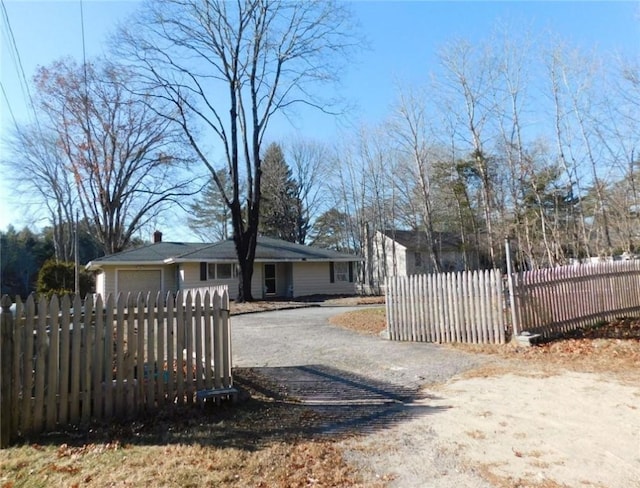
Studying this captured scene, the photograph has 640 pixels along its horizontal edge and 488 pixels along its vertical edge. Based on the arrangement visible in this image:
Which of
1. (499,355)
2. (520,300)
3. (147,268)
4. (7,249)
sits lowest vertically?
(499,355)

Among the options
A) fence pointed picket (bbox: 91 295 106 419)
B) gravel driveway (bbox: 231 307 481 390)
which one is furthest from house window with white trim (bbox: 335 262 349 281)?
fence pointed picket (bbox: 91 295 106 419)

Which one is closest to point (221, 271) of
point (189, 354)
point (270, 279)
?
point (270, 279)

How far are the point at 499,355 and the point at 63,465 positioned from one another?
6.94 metres

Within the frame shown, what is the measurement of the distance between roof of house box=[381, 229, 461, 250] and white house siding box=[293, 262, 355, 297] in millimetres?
12620

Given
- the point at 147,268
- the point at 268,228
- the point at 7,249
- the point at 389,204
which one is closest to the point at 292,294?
the point at 147,268

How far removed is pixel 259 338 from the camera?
34.9 ft

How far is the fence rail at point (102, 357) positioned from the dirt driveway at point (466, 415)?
1.31m

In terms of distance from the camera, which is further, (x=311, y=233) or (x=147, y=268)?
(x=311, y=233)

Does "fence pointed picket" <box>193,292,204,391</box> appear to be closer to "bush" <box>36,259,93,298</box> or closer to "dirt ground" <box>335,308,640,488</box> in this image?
"dirt ground" <box>335,308,640,488</box>

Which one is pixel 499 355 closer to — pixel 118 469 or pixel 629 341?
pixel 629 341

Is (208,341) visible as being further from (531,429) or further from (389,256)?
(389,256)

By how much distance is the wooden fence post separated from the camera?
3824mm

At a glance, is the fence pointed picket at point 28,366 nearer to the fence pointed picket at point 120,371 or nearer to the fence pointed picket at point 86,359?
the fence pointed picket at point 86,359

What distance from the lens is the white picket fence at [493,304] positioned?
8.50 metres
